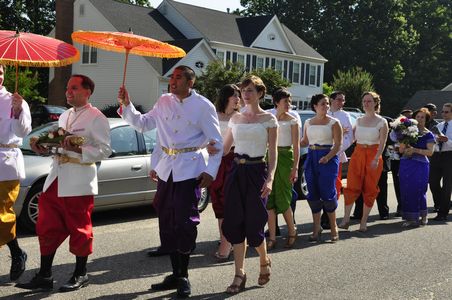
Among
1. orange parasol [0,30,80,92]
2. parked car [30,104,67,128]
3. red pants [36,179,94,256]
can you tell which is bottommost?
red pants [36,179,94,256]

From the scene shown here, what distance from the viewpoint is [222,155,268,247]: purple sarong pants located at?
6016 mm

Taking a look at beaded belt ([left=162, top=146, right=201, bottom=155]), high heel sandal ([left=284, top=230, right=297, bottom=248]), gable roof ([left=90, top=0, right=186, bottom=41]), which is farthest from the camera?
gable roof ([left=90, top=0, right=186, bottom=41])

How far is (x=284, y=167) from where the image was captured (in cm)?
803

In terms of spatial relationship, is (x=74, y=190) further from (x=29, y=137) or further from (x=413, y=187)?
(x=413, y=187)

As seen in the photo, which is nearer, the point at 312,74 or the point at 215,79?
the point at 215,79

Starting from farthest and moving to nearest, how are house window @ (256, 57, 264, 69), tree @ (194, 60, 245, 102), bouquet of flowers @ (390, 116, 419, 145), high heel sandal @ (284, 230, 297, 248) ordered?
house window @ (256, 57, 264, 69), tree @ (194, 60, 245, 102), bouquet of flowers @ (390, 116, 419, 145), high heel sandal @ (284, 230, 297, 248)

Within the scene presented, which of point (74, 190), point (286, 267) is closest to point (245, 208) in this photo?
point (286, 267)

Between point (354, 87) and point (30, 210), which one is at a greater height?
point (354, 87)

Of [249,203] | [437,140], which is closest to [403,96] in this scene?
[437,140]

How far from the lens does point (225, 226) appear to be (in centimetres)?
604

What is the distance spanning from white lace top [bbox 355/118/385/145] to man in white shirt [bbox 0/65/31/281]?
529 centimetres

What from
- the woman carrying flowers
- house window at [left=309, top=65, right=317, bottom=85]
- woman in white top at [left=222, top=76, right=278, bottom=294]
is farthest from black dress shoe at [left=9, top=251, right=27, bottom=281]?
house window at [left=309, top=65, right=317, bottom=85]

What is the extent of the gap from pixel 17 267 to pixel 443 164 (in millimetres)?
7831

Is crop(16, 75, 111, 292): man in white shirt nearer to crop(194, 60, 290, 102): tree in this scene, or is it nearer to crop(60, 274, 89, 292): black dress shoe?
crop(60, 274, 89, 292): black dress shoe
